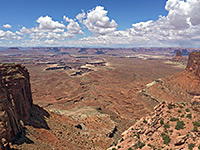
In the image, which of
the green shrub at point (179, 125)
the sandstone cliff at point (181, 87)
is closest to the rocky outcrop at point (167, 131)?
the green shrub at point (179, 125)

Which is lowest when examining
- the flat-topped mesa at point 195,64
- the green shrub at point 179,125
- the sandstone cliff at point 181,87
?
the sandstone cliff at point 181,87

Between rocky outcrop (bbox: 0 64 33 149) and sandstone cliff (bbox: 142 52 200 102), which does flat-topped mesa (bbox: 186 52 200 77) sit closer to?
sandstone cliff (bbox: 142 52 200 102)

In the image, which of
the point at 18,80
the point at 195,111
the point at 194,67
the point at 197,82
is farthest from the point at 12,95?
the point at 194,67

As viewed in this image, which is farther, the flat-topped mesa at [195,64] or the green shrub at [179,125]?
the flat-topped mesa at [195,64]

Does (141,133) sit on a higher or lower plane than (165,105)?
lower

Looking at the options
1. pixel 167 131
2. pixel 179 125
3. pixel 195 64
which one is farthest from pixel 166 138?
pixel 195 64

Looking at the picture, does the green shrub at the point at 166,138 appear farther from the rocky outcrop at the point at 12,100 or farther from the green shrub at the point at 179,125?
the rocky outcrop at the point at 12,100

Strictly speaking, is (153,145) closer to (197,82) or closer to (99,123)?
(99,123)
